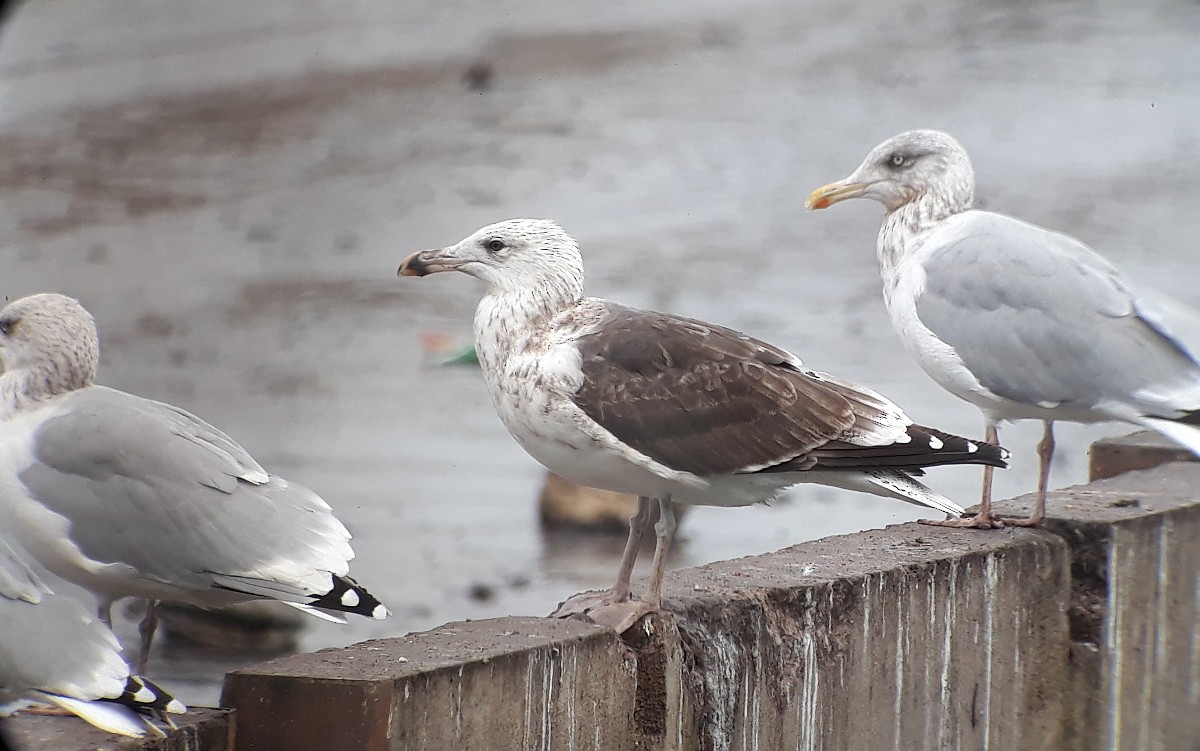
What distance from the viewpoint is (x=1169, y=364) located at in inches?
175

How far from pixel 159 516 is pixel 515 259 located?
3.33 feet

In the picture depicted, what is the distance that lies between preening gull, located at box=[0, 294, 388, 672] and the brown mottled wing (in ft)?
→ 2.24

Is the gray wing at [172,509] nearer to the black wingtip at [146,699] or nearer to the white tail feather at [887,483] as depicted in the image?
the black wingtip at [146,699]

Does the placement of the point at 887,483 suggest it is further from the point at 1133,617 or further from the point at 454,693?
the point at 1133,617

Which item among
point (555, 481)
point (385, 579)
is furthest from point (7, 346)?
point (555, 481)

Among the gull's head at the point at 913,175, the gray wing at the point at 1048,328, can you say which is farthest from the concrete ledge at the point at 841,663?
the gull's head at the point at 913,175

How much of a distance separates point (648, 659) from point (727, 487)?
0.45 meters

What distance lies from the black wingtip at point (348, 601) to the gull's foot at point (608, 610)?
0.47 meters

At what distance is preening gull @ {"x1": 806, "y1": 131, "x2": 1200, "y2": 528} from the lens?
14.5ft

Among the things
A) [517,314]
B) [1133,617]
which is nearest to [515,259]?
[517,314]

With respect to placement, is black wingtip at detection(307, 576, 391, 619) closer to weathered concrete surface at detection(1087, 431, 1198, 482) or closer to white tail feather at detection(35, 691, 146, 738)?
white tail feather at detection(35, 691, 146, 738)

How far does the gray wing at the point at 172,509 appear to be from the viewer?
347 cm

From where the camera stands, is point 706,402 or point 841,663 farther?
point 841,663

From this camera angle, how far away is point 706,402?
3.65 meters
